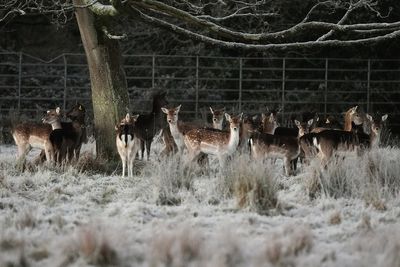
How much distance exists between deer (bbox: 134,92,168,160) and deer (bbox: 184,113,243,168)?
1404 mm

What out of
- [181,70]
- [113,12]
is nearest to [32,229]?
[113,12]

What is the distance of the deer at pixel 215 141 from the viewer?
13.8 meters

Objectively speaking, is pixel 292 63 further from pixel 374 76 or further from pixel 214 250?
pixel 214 250

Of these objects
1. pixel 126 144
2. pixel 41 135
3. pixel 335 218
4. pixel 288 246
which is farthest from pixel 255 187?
pixel 41 135

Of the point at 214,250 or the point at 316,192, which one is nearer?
the point at 214,250

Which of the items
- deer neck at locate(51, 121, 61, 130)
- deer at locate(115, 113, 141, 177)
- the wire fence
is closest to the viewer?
deer at locate(115, 113, 141, 177)

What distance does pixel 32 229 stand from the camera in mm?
8734

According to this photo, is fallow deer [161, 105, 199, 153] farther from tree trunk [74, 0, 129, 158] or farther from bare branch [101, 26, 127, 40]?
bare branch [101, 26, 127, 40]

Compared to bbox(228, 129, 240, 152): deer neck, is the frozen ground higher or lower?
lower

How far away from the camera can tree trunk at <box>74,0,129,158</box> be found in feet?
46.0

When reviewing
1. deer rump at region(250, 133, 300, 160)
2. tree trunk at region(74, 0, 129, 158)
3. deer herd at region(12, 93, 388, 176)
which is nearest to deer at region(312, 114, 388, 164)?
deer herd at region(12, 93, 388, 176)

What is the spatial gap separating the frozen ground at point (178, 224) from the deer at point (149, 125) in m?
3.12

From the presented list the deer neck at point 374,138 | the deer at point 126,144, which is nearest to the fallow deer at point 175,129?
the deer at point 126,144

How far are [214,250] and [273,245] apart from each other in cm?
61
